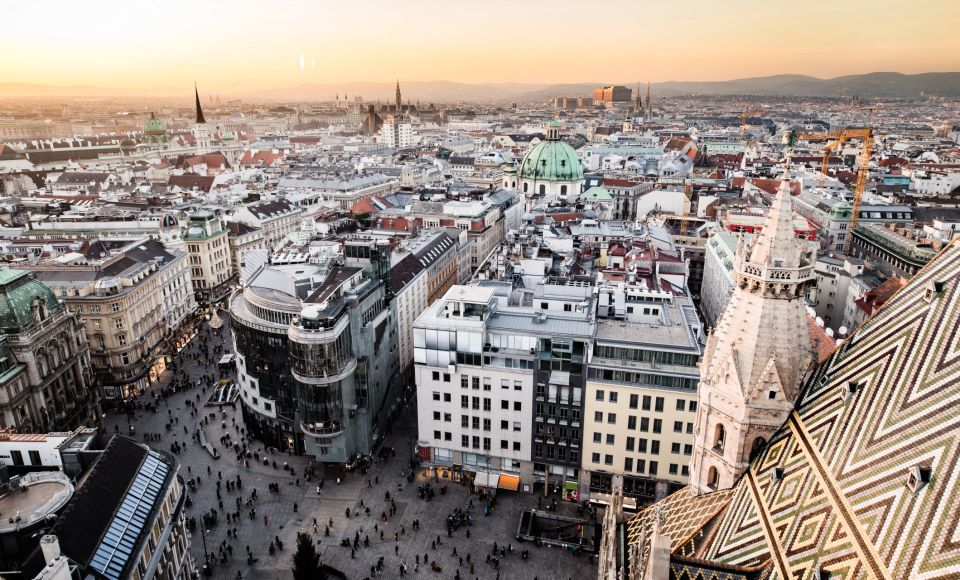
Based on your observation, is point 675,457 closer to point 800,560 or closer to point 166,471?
point 800,560

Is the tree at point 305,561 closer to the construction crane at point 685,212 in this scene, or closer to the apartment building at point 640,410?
the apartment building at point 640,410

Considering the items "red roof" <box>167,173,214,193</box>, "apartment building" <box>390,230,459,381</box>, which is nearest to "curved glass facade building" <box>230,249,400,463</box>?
"apartment building" <box>390,230,459,381</box>

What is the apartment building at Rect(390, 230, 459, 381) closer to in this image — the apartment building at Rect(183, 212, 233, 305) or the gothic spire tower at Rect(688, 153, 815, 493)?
the apartment building at Rect(183, 212, 233, 305)

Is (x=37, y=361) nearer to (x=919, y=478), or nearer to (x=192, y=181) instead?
(x=919, y=478)

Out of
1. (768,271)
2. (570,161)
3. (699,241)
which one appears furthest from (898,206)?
(768,271)

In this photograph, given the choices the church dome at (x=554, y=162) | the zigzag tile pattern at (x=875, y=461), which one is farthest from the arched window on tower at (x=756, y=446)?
the church dome at (x=554, y=162)
